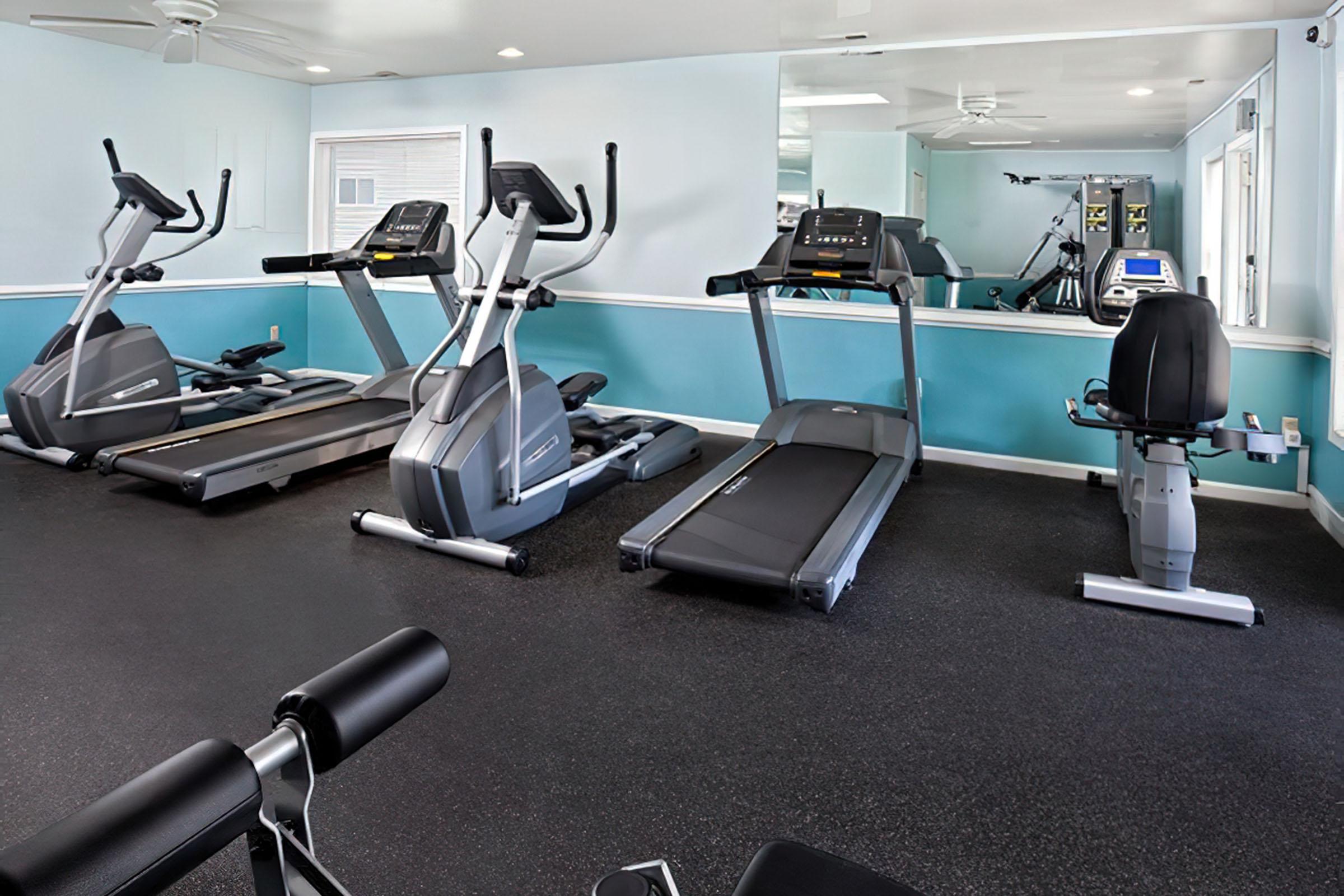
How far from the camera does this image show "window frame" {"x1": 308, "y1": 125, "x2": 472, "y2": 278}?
6.48 metres

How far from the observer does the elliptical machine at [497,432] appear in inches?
139

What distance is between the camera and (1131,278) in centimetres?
346

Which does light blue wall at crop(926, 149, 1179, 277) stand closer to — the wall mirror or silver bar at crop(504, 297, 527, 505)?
the wall mirror

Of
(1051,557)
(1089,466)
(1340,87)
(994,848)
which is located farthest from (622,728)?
(1340,87)

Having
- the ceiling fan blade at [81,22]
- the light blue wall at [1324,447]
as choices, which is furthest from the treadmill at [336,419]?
the light blue wall at [1324,447]

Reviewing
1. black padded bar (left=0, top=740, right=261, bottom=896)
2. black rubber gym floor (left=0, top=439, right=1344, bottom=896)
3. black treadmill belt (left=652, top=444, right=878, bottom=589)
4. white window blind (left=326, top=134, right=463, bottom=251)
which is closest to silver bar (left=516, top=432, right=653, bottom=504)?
black rubber gym floor (left=0, top=439, right=1344, bottom=896)

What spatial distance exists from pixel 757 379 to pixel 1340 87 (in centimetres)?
313

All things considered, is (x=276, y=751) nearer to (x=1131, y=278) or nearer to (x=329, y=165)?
(x=1131, y=278)

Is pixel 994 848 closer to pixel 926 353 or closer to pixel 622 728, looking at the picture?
pixel 622 728

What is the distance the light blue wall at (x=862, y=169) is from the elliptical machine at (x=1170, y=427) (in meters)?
2.15

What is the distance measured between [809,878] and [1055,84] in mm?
4833

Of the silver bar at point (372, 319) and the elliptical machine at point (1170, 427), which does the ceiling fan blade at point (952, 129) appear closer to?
the elliptical machine at point (1170, 427)

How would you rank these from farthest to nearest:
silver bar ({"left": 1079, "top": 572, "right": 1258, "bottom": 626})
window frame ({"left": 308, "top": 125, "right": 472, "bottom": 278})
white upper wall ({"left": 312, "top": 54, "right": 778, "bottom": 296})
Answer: window frame ({"left": 308, "top": 125, "right": 472, "bottom": 278}) < white upper wall ({"left": 312, "top": 54, "right": 778, "bottom": 296}) < silver bar ({"left": 1079, "top": 572, "right": 1258, "bottom": 626})

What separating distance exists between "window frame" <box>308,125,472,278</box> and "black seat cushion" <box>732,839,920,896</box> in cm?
578
